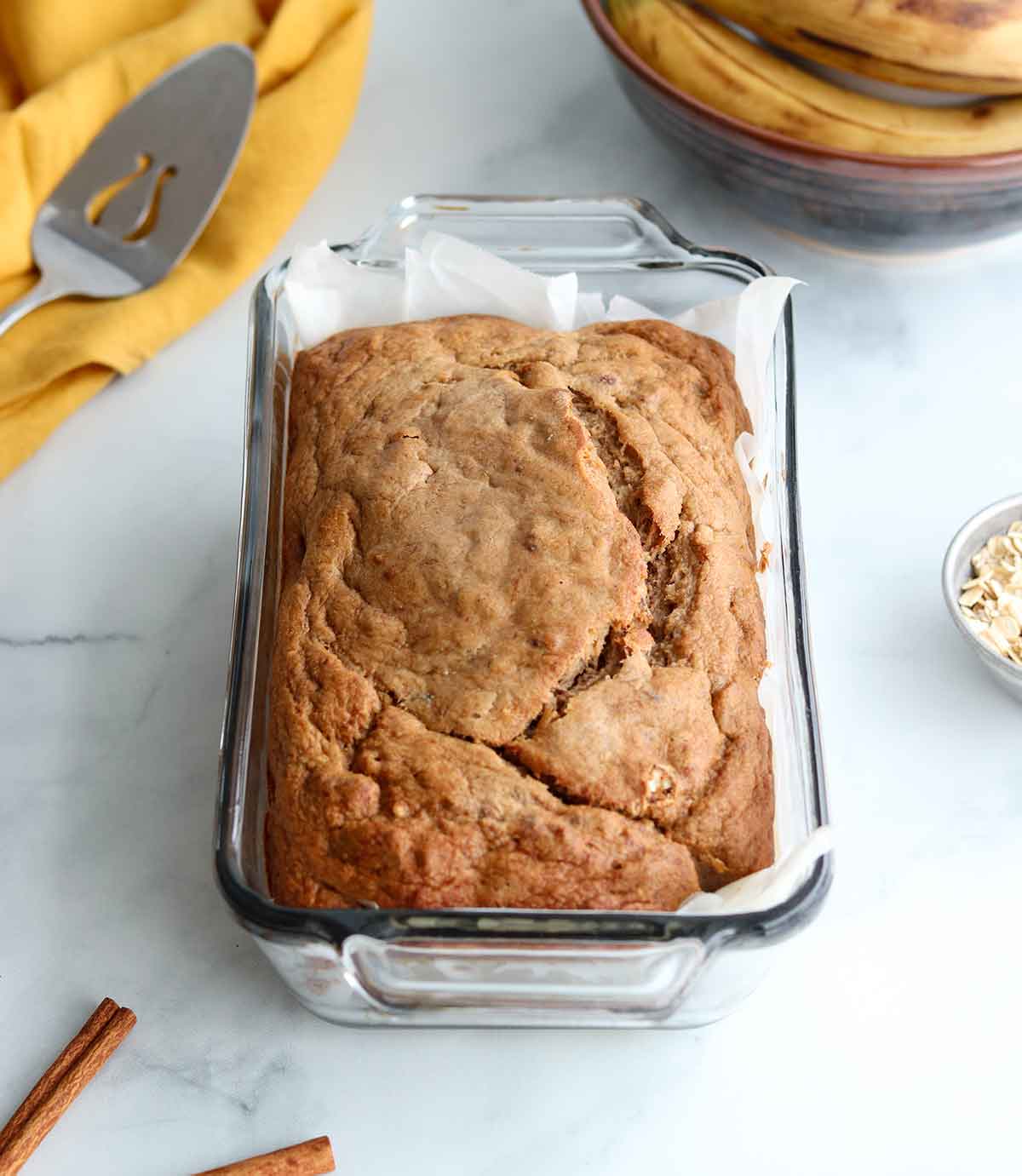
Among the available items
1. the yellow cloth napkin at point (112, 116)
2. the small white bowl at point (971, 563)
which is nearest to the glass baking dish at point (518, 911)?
the small white bowl at point (971, 563)

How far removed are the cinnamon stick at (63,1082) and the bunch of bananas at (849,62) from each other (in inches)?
52.8

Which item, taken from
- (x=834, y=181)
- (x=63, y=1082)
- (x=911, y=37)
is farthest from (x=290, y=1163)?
(x=911, y=37)

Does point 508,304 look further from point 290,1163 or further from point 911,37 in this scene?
point 290,1163

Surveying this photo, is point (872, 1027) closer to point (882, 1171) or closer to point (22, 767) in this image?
point (882, 1171)

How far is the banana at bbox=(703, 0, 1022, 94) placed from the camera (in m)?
1.70

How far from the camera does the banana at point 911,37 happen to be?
5.57ft

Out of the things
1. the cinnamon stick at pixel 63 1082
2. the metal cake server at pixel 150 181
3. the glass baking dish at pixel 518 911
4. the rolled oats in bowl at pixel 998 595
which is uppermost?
the metal cake server at pixel 150 181

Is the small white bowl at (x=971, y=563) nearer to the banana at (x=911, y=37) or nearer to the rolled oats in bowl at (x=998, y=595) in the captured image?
the rolled oats in bowl at (x=998, y=595)

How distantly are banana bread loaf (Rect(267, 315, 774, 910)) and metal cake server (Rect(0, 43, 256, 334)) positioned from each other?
0.60m

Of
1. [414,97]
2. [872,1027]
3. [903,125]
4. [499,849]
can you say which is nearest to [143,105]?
[414,97]

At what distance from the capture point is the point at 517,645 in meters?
1.29

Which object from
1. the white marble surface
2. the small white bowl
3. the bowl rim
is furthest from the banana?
the small white bowl

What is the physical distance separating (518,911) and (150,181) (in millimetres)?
1315

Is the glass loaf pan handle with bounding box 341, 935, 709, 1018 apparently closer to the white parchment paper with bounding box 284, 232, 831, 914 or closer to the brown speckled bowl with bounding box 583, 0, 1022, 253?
the white parchment paper with bounding box 284, 232, 831, 914
